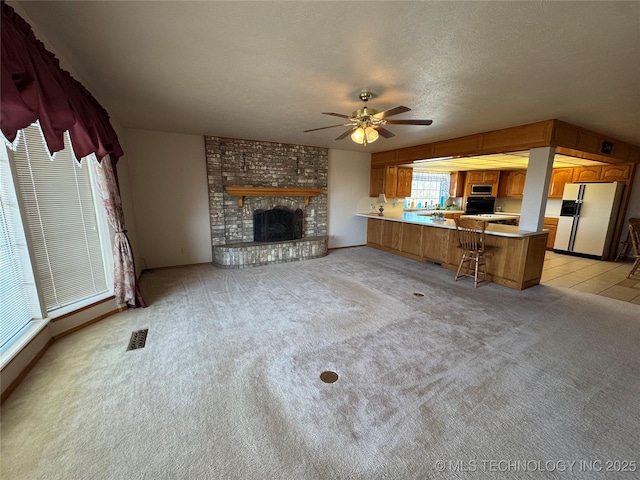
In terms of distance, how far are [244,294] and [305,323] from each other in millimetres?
1188

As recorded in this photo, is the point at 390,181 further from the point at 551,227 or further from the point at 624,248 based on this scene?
the point at 624,248

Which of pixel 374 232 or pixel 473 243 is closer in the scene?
pixel 473 243

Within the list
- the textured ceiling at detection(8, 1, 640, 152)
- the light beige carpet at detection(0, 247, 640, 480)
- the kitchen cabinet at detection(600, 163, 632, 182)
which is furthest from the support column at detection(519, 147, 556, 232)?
the kitchen cabinet at detection(600, 163, 632, 182)

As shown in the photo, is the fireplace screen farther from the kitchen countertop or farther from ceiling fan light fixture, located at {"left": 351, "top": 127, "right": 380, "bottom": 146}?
ceiling fan light fixture, located at {"left": 351, "top": 127, "right": 380, "bottom": 146}

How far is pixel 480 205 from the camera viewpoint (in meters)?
7.81

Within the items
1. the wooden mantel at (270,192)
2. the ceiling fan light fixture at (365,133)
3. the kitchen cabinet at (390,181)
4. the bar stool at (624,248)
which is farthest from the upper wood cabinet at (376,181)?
the bar stool at (624,248)

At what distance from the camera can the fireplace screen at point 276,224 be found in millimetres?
5391

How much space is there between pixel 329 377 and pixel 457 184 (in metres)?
8.26

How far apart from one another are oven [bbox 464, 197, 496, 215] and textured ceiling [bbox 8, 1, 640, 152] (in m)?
4.51

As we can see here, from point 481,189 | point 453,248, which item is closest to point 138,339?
point 453,248

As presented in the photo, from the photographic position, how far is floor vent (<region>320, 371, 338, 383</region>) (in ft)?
6.44

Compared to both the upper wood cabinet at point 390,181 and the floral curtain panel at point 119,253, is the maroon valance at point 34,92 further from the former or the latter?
the upper wood cabinet at point 390,181

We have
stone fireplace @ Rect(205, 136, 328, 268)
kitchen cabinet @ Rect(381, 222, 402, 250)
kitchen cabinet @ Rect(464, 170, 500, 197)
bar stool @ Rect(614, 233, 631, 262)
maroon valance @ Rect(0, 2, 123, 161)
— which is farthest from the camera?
kitchen cabinet @ Rect(464, 170, 500, 197)

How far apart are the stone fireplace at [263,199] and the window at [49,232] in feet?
7.02
